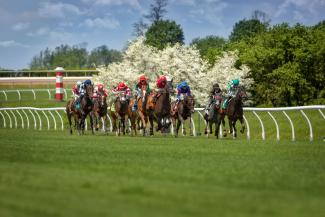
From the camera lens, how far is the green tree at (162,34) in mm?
87450

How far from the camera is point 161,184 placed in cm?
805

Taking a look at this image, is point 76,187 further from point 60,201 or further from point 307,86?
point 307,86

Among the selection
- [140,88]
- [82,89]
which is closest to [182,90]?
[140,88]

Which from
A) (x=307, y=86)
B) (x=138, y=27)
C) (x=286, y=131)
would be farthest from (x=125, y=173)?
(x=138, y=27)

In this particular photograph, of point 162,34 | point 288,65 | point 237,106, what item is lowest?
point 237,106

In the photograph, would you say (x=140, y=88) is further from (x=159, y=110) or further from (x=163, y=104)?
(x=163, y=104)

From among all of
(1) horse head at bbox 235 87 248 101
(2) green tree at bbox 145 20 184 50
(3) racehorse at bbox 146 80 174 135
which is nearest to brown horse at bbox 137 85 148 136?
(3) racehorse at bbox 146 80 174 135

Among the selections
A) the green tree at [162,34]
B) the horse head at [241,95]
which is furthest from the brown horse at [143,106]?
the green tree at [162,34]

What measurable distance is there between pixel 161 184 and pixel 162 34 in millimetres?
89059

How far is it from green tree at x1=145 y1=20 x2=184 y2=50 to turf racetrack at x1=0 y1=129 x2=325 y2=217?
213 feet

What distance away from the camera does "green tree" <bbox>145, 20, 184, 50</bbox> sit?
87450 mm

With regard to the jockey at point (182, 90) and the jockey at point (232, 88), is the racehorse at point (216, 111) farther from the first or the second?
the jockey at point (182, 90)

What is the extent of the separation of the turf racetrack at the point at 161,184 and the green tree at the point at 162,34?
213ft

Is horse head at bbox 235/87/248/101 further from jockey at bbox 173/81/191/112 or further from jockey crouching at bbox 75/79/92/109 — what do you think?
jockey crouching at bbox 75/79/92/109
